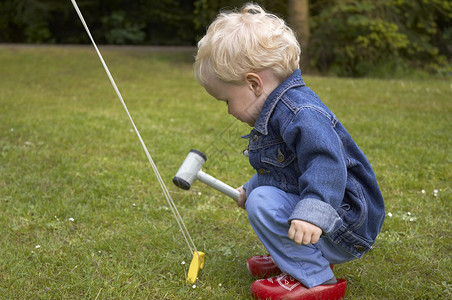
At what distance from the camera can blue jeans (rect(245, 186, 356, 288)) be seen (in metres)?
1.85

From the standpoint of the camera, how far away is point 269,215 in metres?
1.84

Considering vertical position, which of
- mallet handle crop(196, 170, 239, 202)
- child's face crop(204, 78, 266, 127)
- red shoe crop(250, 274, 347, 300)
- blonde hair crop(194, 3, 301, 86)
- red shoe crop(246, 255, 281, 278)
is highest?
blonde hair crop(194, 3, 301, 86)

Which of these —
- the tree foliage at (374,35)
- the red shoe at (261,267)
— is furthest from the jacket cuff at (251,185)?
the tree foliage at (374,35)

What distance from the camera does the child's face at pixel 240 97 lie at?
192 cm

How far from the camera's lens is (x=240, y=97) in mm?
1944

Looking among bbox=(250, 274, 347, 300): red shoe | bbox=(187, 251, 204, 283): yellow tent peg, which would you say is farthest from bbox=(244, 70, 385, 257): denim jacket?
bbox=(187, 251, 204, 283): yellow tent peg

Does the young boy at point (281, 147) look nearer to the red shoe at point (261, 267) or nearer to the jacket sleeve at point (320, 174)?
the jacket sleeve at point (320, 174)

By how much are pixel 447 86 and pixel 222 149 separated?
512 centimetres

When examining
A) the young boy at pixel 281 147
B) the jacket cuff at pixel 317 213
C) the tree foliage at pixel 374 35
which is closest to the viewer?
the jacket cuff at pixel 317 213

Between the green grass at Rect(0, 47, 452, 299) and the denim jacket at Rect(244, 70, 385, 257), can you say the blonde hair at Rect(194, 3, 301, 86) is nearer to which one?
the denim jacket at Rect(244, 70, 385, 257)

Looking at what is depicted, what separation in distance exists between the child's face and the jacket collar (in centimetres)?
5

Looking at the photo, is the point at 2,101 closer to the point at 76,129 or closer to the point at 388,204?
the point at 76,129

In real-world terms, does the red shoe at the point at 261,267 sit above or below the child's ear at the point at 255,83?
below

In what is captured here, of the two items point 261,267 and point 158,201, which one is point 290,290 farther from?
point 158,201
